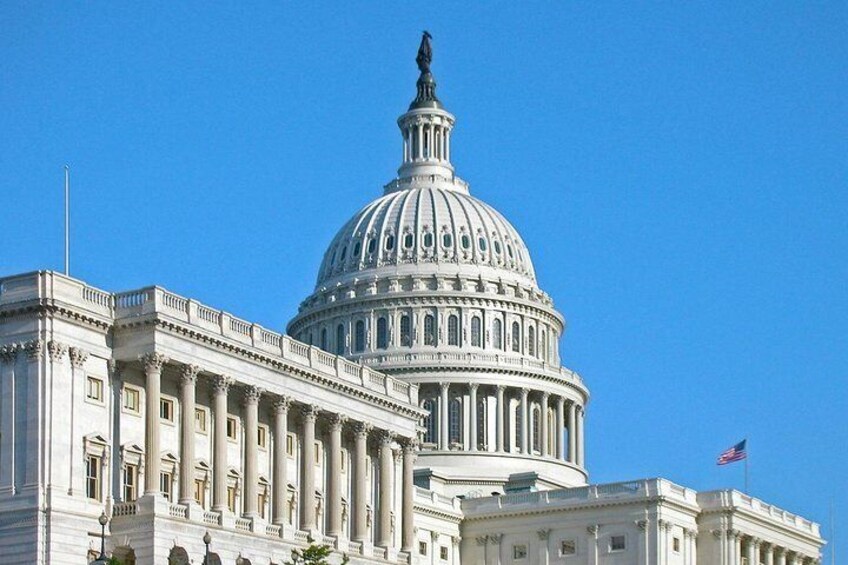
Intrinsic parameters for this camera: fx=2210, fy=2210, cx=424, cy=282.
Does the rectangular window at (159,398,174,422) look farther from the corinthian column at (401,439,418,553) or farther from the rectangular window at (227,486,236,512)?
the corinthian column at (401,439,418,553)

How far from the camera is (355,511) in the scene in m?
138

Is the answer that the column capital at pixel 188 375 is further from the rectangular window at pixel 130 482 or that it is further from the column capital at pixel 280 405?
the column capital at pixel 280 405

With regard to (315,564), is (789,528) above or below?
above

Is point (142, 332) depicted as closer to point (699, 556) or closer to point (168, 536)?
point (168, 536)

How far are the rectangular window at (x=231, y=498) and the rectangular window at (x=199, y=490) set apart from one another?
2.45 metres

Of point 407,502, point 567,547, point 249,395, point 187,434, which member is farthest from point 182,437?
point 567,547

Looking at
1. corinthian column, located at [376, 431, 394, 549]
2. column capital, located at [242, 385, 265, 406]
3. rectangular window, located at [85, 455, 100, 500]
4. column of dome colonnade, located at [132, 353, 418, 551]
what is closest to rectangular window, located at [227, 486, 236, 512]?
column of dome colonnade, located at [132, 353, 418, 551]

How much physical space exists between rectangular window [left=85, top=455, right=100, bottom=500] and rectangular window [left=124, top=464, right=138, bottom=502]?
1.92m

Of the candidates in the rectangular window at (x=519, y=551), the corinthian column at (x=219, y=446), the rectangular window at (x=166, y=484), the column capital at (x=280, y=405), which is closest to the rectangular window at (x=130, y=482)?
the rectangular window at (x=166, y=484)

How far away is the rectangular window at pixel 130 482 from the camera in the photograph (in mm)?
117125

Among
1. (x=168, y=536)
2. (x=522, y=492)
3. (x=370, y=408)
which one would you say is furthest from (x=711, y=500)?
(x=168, y=536)

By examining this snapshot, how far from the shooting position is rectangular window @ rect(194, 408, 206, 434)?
123 meters

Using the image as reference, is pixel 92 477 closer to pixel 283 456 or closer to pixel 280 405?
pixel 283 456

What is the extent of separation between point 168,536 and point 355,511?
2372 cm
